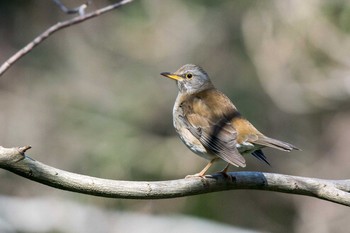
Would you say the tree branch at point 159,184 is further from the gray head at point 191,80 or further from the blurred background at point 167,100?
the blurred background at point 167,100

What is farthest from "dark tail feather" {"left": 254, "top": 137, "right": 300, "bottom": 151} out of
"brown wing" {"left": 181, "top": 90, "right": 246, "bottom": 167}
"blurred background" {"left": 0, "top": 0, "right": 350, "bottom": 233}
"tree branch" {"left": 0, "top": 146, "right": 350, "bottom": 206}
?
"blurred background" {"left": 0, "top": 0, "right": 350, "bottom": 233}

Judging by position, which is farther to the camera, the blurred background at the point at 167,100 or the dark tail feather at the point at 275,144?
the blurred background at the point at 167,100

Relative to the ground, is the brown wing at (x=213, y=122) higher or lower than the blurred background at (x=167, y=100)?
lower

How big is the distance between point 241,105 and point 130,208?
321 cm

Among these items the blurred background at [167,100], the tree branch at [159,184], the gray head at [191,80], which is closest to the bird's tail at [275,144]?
the tree branch at [159,184]

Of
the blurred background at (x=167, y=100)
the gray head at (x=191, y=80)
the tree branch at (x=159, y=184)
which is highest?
the blurred background at (x=167, y=100)

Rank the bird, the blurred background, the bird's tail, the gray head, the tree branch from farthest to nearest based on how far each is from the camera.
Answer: the blurred background
the gray head
the bird
the bird's tail
the tree branch

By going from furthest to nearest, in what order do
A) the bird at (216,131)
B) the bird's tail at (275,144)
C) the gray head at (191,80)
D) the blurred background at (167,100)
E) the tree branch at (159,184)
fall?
the blurred background at (167,100)
the gray head at (191,80)
the bird at (216,131)
the bird's tail at (275,144)
the tree branch at (159,184)

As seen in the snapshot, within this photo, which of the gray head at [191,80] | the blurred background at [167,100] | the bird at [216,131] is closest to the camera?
the bird at [216,131]

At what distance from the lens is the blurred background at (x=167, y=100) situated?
11.6 metres

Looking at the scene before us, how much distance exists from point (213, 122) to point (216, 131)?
0.17m

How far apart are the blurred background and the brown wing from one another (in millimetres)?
3899

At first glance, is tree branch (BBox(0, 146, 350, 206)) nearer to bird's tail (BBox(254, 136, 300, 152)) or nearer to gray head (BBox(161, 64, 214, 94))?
bird's tail (BBox(254, 136, 300, 152))

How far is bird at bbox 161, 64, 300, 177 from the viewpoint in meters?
5.61
